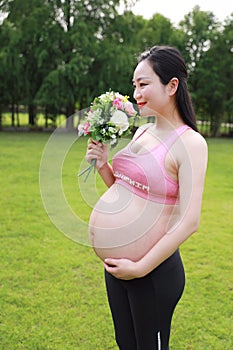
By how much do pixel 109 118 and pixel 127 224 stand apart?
0.46 metres

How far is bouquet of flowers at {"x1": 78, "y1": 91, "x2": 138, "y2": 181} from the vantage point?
63.2 inches

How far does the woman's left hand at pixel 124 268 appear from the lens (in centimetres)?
144

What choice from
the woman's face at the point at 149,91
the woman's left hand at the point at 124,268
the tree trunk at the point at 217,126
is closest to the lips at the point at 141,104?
the woman's face at the point at 149,91

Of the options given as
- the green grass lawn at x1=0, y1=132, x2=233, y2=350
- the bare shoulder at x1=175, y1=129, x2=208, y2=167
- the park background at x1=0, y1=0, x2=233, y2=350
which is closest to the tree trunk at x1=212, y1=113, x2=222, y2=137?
the park background at x1=0, y1=0, x2=233, y2=350

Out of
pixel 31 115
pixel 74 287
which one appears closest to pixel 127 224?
pixel 74 287

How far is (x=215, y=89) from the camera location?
2267cm

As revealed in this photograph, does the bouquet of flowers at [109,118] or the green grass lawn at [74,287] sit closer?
the bouquet of flowers at [109,118]

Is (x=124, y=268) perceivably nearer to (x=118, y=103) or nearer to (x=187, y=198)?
(x=187, y=198)

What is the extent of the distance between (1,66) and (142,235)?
750 inches

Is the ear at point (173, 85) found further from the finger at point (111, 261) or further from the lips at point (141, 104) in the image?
the finger at point (111, 261)

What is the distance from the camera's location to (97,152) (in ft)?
5.58

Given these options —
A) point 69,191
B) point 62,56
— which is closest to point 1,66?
point 62,56

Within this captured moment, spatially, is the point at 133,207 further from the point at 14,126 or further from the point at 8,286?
the point at 14,126

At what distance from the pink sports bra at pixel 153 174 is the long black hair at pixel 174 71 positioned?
0.23ft
